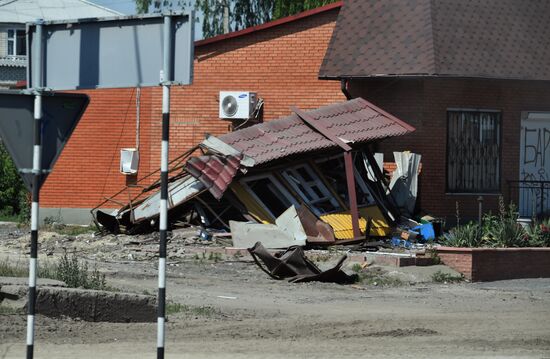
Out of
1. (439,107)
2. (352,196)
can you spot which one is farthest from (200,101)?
(352,196)

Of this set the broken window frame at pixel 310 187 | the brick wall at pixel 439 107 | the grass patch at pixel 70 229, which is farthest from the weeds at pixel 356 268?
the grass patch at pixel 70 229

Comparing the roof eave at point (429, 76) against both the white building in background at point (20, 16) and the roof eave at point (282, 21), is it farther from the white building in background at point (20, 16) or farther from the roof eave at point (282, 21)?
the white building in background at point (20, 16)

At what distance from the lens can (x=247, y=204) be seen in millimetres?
20500

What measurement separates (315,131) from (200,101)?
4.63 m

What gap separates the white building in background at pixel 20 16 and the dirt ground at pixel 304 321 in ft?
129

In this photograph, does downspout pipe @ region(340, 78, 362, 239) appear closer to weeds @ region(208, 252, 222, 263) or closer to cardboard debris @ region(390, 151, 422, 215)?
cardboard debris @ region(390, 151, 422, 215)

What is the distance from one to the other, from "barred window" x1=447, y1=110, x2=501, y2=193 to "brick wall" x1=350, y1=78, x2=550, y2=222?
0.16 metres

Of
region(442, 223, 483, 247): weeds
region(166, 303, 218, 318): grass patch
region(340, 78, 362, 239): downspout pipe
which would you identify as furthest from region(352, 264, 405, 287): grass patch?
region(166, 303, 218, 318): grass patch

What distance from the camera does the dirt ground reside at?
1052 cm

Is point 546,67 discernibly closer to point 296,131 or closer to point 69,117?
point 296,131

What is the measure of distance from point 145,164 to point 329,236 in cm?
682

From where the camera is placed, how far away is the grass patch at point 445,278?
1799 cm

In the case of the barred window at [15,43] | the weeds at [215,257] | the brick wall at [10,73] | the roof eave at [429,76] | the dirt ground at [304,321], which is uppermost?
the barred window at [15,43]

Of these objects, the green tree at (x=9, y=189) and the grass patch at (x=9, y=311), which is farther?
the green tree at (x=9, y=189)
